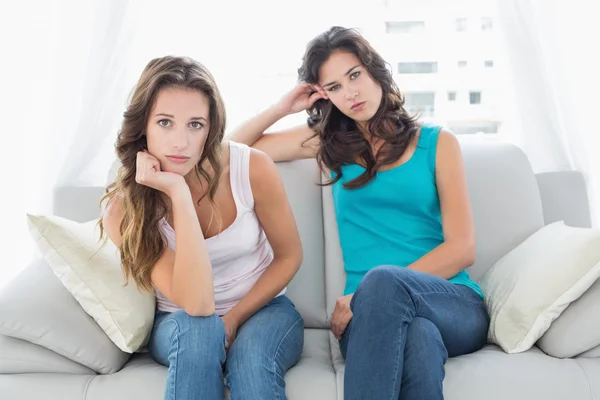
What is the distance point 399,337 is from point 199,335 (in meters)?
0.45

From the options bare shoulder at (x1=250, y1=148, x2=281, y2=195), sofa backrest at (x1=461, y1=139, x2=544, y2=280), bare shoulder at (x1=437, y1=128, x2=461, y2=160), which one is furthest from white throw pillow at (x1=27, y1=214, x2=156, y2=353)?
sofa backrest at (x1=461, y1=139, x2=544, y2=280)

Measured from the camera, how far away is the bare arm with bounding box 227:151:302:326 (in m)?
1.86

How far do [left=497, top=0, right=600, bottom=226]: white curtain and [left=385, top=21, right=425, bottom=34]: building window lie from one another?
46 cm

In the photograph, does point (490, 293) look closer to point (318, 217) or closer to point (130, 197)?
point (318, 217)

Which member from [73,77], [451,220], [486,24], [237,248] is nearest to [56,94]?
[73,77]

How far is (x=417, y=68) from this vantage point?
2988mm

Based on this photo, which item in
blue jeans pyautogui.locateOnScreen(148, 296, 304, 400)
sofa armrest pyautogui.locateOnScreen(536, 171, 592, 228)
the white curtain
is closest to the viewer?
blue jeans pyautogui.locateOnScreen(148, 296, 304, 400)

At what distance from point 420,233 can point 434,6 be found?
4.15 ft

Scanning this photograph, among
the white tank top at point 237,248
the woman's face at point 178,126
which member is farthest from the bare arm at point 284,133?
the woman's face at point 178,126

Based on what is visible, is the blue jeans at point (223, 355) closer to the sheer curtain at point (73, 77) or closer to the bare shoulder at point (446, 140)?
the bare shoulder at point (446, 140)

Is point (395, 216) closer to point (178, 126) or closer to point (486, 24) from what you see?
point (178, 126)

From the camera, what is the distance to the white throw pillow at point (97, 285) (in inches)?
71.7

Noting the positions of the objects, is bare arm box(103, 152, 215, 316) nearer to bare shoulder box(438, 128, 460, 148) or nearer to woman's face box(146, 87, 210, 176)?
woman's face box(146, 87, 210, 176)

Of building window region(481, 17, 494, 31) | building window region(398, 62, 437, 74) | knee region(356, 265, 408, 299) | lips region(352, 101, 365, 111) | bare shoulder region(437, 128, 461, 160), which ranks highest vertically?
building window region(481, 17, 494, 31)
